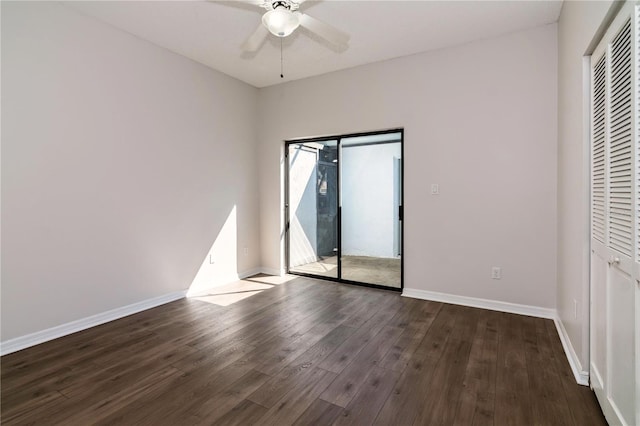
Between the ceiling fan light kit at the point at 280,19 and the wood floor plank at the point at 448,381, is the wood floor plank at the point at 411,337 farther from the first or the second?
the ceiling fan light kit at the point at 280,19

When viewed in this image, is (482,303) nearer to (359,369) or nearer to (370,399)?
(359,369)

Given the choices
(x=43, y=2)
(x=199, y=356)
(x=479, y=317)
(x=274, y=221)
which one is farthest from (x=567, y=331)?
(x=43, y=2)

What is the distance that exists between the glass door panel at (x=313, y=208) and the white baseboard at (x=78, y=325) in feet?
6.30

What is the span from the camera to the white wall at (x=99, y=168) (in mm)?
2541

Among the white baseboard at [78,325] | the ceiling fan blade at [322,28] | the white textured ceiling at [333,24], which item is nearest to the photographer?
the ceiling fan blade at [322,28]

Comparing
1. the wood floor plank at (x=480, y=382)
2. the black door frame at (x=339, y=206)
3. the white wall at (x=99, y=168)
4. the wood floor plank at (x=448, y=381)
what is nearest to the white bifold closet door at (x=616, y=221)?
the wood floor plank at (x=480, y=382)

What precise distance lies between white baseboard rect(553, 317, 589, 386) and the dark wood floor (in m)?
0.05

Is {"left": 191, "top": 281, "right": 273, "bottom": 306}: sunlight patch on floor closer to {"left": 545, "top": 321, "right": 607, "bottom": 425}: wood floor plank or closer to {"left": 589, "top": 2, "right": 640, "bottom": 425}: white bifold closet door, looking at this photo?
{"left": 545, "top": 321, "right": 607, "bottom": 425}: wood floor plank

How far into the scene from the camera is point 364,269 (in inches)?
175

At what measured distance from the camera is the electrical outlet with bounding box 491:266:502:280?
336 centimetres

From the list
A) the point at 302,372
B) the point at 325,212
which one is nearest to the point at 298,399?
the point at 302,372

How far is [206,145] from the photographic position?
412 centimetres

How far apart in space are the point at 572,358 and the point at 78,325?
13.5 ft

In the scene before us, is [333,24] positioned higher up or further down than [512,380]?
higher up
